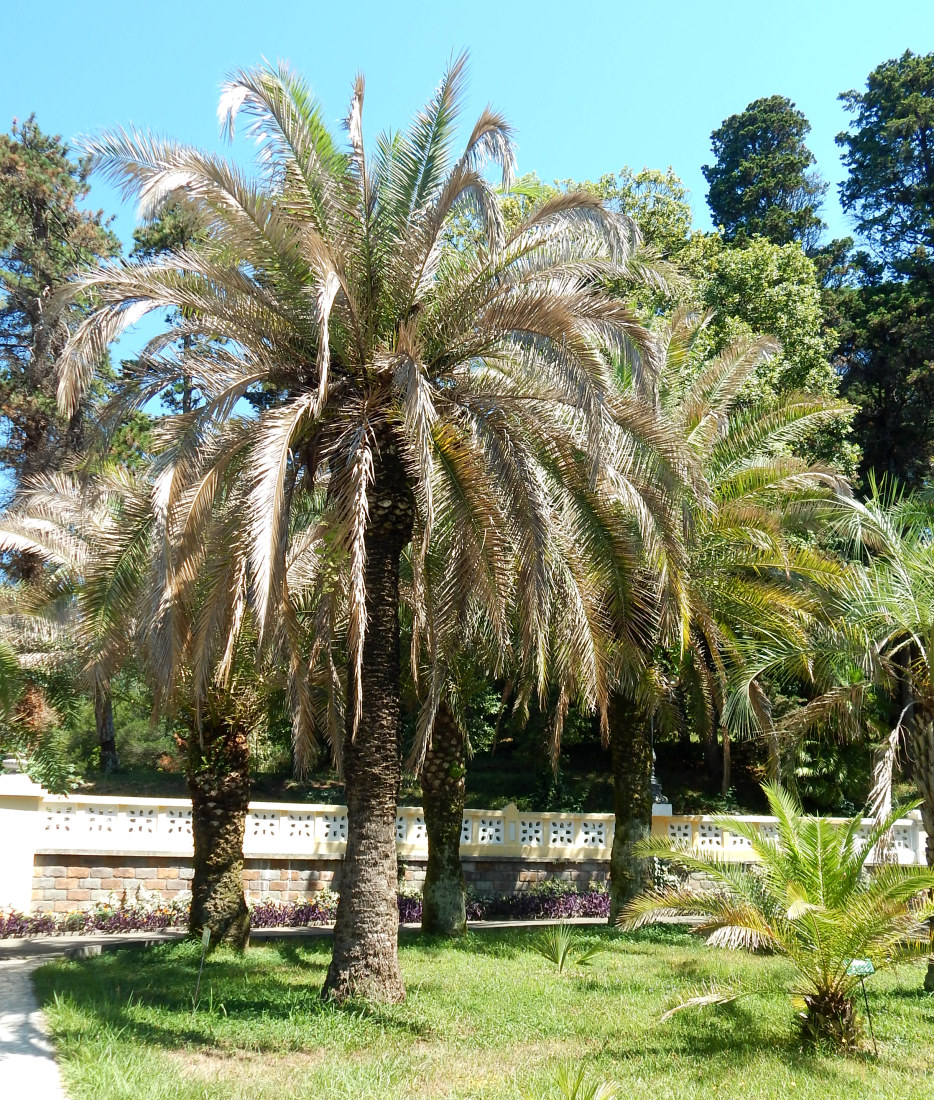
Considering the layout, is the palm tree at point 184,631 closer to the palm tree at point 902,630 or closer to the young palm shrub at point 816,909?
the young palm shrub at point 816,909

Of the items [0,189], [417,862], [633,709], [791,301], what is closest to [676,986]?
[633,709]

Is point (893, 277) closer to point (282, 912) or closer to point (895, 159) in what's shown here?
point (895, 159)

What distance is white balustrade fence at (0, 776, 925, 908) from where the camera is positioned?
15430 millimetres

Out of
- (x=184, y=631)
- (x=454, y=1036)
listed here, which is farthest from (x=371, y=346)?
(x=454, y=1036)

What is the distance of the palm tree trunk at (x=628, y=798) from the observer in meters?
15.1

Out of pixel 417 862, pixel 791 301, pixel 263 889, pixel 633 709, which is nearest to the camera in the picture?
pixel 633 709

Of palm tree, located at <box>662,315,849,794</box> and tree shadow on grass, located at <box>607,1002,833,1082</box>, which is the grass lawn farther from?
palm tree, located at <box>662,315,849,794</box>

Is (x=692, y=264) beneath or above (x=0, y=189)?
beneath

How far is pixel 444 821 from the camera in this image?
14.2 metres

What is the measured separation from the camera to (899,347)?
99.5 ft

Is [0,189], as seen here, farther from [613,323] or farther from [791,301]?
[613,323]

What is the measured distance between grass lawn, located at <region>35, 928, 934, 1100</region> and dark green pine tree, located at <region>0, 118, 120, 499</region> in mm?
16301

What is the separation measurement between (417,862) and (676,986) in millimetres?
8349

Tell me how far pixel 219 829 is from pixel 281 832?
4450 mm
